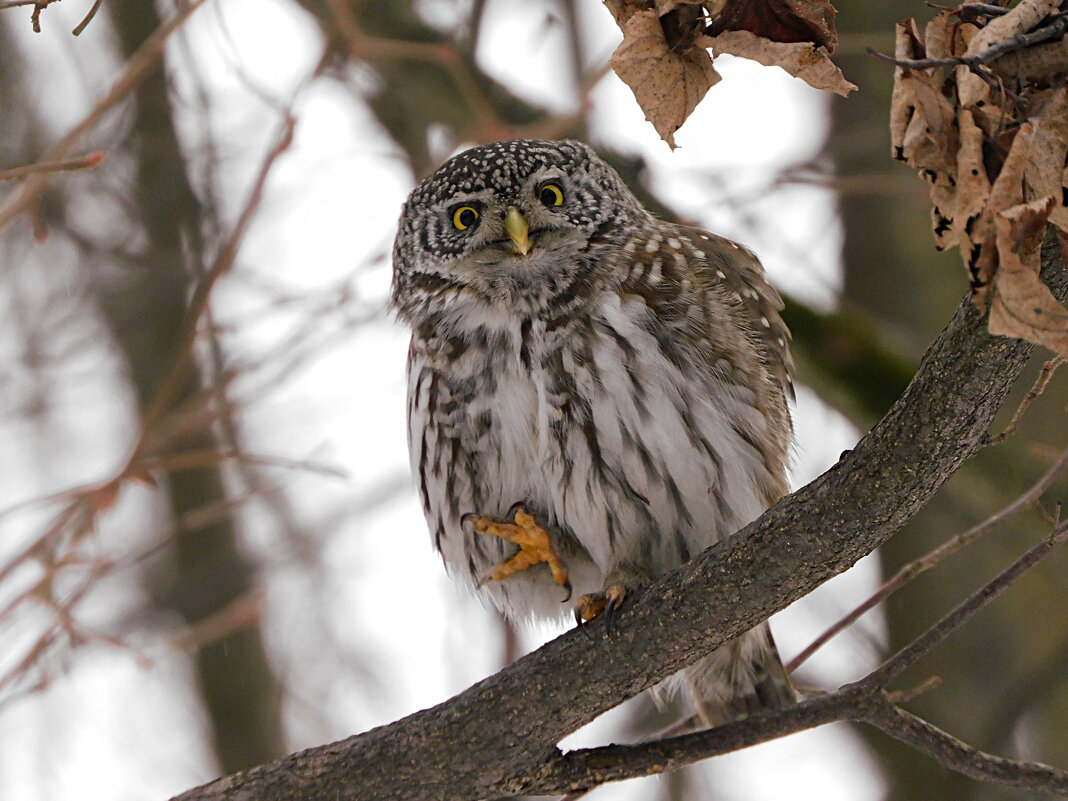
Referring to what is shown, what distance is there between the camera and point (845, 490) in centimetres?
241

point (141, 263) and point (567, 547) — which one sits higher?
point (141, 263)

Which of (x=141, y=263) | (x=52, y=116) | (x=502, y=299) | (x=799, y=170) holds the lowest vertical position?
(x=502, y=299)

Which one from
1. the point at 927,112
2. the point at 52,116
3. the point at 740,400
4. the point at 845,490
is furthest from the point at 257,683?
the point at 927,112

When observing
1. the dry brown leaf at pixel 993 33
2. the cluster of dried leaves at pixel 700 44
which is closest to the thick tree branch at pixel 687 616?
the dry brown leaf at pixel 993 33

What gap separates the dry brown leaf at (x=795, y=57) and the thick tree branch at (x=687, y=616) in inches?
Answer: 18.1

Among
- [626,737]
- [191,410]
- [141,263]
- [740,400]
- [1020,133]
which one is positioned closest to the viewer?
[1020,133]

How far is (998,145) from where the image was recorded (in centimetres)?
182

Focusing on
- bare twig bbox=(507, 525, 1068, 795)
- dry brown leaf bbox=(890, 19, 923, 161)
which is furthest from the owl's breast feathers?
dry brown leaf bbox=(890, 19, 923, 161)

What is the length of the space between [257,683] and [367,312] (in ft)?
7.30

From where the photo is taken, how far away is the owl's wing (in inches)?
144

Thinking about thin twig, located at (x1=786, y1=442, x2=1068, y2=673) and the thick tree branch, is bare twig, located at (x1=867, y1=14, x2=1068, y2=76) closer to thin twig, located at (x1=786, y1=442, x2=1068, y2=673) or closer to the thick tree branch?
the thick tree branch

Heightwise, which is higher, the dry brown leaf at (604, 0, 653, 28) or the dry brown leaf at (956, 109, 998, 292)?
the dry brown leaf at (604, 0, 653, 28)

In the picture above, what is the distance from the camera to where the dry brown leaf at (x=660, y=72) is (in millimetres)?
2285

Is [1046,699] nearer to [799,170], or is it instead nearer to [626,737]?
[626,737]
